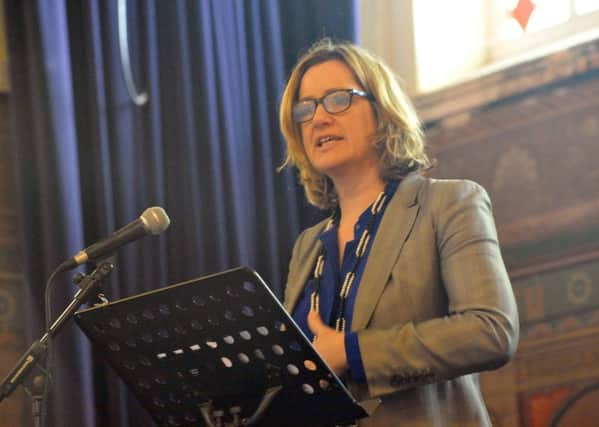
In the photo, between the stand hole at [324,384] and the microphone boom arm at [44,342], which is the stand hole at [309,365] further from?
the microphone boom arm at [44,342]

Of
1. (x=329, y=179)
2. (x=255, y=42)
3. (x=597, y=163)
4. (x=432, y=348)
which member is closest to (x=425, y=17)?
(x=255, y=42)

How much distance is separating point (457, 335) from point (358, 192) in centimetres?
59

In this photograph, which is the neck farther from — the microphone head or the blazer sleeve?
the microphone head

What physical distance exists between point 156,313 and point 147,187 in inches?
68.7

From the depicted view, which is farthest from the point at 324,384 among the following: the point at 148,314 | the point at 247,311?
the point at 148,314

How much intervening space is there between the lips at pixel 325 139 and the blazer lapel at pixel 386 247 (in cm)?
21

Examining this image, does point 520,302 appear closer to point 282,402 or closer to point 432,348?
point 432,348

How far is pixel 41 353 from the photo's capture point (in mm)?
2180

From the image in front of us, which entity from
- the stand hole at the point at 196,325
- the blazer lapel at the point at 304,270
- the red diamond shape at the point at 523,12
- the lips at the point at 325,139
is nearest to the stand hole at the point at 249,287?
the stand hole at the point at 196,325

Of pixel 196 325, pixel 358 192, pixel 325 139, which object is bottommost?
pixel 196 325

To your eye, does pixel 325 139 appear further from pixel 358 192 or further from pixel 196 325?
pixel 196 325

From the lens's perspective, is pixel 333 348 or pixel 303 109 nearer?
pixel 333 348

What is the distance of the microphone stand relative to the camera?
7.05 feet

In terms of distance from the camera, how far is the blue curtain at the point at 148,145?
10.9 feet
